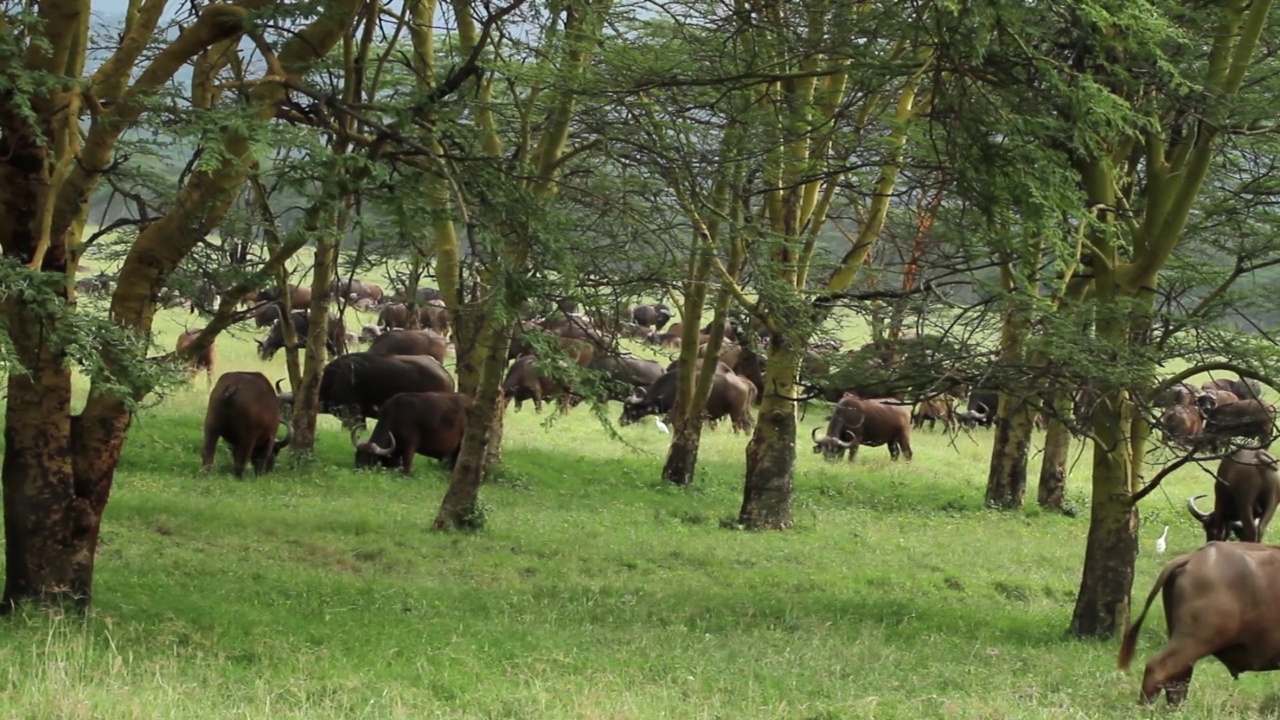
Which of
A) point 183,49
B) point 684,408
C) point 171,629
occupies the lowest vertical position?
point 171,629

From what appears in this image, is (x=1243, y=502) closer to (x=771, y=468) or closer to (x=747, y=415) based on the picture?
(x=771, y=468)

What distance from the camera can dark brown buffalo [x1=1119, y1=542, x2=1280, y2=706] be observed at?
31.2 ft

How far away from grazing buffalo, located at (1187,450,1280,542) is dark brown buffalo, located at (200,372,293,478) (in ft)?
36.4

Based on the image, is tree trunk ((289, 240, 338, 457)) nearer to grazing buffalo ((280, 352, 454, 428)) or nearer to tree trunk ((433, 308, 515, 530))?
tree trunk ((433, 308, 515, 530))

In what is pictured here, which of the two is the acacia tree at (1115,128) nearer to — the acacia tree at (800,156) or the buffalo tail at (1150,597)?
the acacia tree at (800,156)

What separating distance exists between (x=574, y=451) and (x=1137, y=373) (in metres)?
13.5

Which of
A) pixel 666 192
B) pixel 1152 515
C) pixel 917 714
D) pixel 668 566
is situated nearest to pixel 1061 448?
pixel 1152 515

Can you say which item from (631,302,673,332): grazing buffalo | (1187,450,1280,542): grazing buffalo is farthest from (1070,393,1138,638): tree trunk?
(631,302,673,332): grazing buffalo

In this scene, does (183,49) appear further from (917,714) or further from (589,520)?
(589,520)

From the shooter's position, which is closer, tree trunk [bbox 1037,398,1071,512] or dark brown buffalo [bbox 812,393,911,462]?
tree trunk [bbox 1037,398,1071,512]

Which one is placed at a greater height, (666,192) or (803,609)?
(666,192)

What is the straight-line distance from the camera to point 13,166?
918cm

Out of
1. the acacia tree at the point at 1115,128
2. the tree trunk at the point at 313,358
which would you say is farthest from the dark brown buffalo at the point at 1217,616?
the tree trunk at the point at 313,358

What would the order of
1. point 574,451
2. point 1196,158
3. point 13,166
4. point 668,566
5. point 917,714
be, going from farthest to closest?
point 574,451 → point 668,566 → point 1196,158 → point 13,166 → point 917,714
